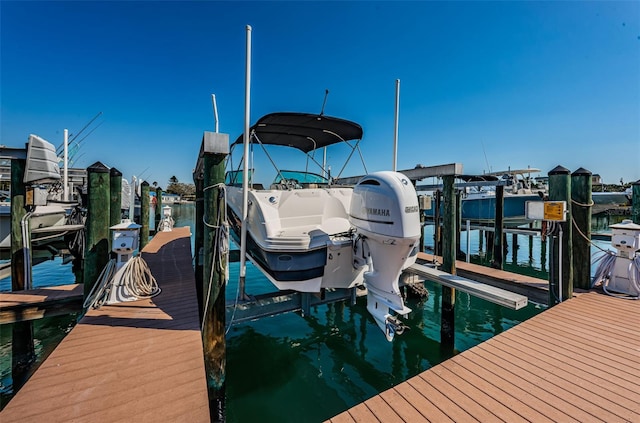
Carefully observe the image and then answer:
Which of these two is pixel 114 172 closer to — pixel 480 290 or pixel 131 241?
pixel 131 241

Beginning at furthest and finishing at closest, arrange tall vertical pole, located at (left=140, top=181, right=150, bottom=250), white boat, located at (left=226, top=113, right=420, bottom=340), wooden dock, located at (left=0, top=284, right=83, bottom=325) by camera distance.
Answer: tall vertical pole, located at (left=140, top=181, right=150, bottom=250)
wooden dock, located at (left=0, top=284, right=83, bottom=325)
white boat, located at (left=226, top=113, right=420, bottom=340)

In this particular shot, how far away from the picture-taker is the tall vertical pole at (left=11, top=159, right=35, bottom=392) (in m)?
4.43

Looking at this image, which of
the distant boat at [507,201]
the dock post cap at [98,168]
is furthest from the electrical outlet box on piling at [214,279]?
the distant boat at [507,201]

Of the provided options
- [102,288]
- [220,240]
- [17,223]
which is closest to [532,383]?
[220,240]

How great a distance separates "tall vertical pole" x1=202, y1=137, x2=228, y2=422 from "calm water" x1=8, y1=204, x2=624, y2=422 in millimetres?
715

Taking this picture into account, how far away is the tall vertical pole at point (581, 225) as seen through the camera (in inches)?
182

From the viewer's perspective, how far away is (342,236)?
13.4 ft

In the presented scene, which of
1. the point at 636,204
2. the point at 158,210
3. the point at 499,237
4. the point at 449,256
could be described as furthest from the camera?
the point at 158,210

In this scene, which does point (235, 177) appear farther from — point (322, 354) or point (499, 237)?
point (499, 237)

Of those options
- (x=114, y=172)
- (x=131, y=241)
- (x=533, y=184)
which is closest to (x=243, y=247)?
(x=131, y=241)

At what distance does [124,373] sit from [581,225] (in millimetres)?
6480

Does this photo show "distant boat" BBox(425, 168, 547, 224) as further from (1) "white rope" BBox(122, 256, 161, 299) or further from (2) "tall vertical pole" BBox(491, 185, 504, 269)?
(1) "white rope" BBox(122, 256, 161, 299)

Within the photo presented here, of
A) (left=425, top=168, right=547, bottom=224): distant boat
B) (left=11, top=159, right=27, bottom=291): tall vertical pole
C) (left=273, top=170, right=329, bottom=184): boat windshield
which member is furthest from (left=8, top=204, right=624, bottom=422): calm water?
(left=425, top=168, right=547, bottom=224): distant boat

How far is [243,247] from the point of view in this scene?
415cm
